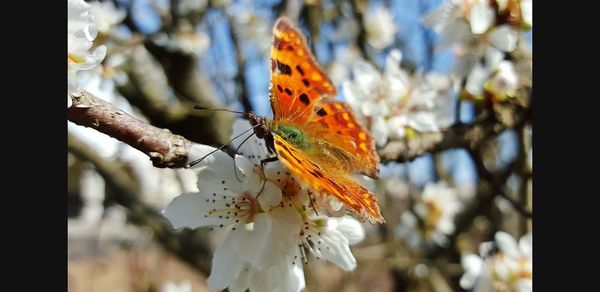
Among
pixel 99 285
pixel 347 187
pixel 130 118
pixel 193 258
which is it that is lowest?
pixel 99 285

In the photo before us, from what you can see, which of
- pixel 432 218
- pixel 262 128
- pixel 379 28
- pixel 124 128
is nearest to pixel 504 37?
pixel 262 128

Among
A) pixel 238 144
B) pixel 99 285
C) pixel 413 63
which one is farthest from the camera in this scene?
pixel 99 285

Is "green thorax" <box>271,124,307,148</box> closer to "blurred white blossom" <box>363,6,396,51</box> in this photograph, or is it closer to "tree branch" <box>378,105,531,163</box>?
"tree branch" <box>378,105,531,163</box>

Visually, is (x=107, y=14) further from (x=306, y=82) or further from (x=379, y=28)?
(x=379, y=28)

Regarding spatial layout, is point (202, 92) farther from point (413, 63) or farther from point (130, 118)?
point (130, 118)

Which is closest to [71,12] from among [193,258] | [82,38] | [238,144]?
[82,38]

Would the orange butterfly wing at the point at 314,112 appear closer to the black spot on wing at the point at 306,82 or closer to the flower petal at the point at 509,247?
the black spot on wing at the point at 306,82
